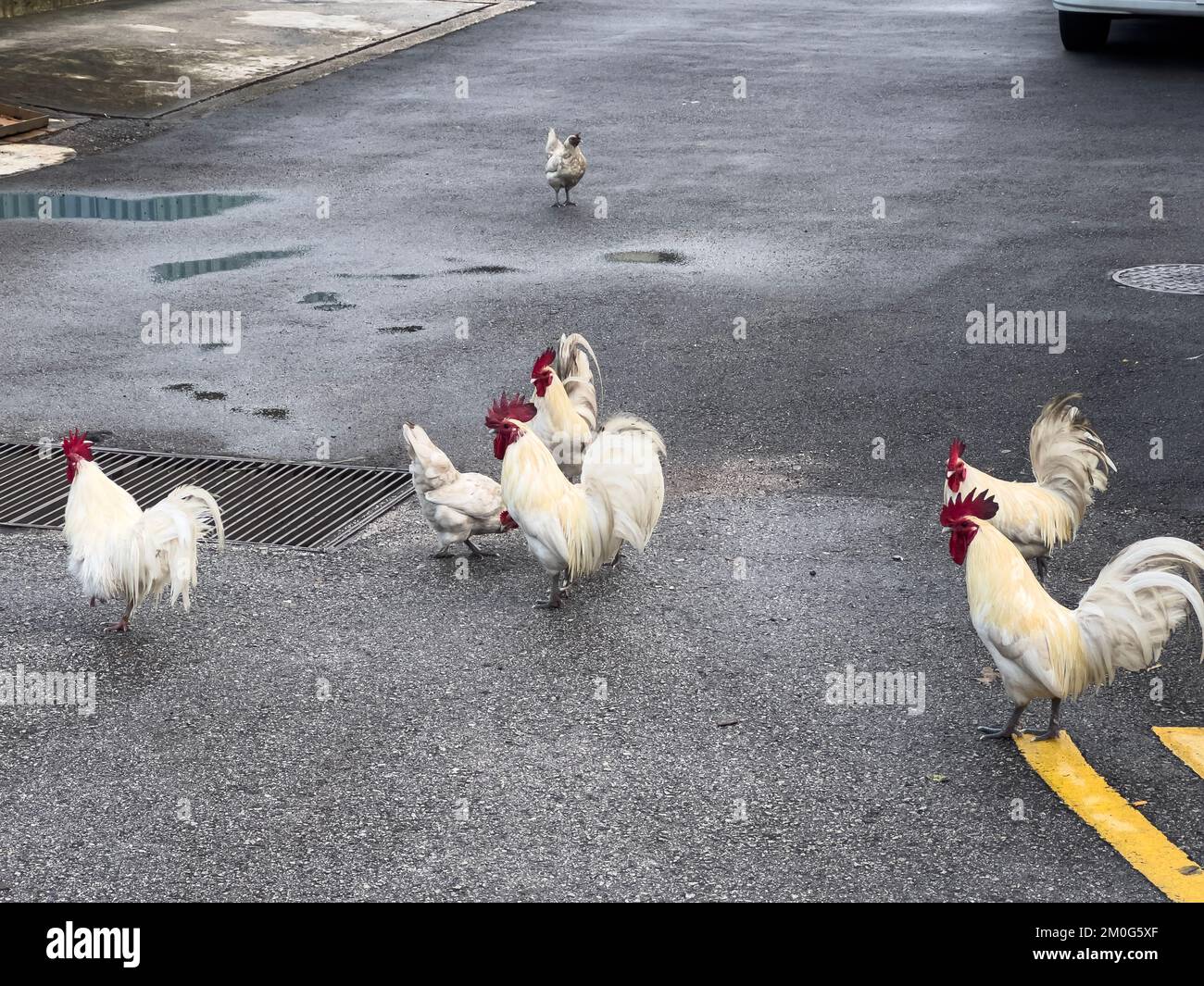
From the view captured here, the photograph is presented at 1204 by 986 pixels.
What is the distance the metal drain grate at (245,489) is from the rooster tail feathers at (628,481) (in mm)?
1412

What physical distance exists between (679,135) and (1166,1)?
6937 millimetres

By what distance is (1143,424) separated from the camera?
8.80 metres

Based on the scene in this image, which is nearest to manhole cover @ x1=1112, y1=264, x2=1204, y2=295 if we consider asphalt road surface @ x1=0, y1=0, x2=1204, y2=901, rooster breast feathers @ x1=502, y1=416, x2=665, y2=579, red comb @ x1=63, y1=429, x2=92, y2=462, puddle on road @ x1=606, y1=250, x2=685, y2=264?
asphalt road surface @ x1=0, y1=0, x2=1204, y2=901

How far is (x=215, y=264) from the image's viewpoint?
12.2 meters

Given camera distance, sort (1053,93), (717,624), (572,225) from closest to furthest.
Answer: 1. (717,624)
2. (572,225)
3. (1053,93)

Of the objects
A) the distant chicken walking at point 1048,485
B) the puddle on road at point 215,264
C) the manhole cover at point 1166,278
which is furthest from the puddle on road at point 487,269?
the distant chicken walking at point 1048,485

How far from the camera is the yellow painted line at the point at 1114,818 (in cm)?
486

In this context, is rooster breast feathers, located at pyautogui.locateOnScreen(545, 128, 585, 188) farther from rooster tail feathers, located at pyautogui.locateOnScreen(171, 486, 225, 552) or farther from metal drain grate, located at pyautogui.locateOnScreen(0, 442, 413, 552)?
rooster tail feathers, located at pyautogui.locateOnScreen(171, 486, 225, 552)

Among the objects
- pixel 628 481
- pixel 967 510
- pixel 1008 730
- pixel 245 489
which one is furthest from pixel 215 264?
pixel 1008 730

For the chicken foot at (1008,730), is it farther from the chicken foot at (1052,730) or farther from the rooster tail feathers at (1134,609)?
the rooster tail feathers at (1134,609)

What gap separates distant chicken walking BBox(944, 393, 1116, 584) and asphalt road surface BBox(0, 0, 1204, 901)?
0.30m

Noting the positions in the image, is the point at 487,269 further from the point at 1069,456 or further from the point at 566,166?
the point at 1069,456
